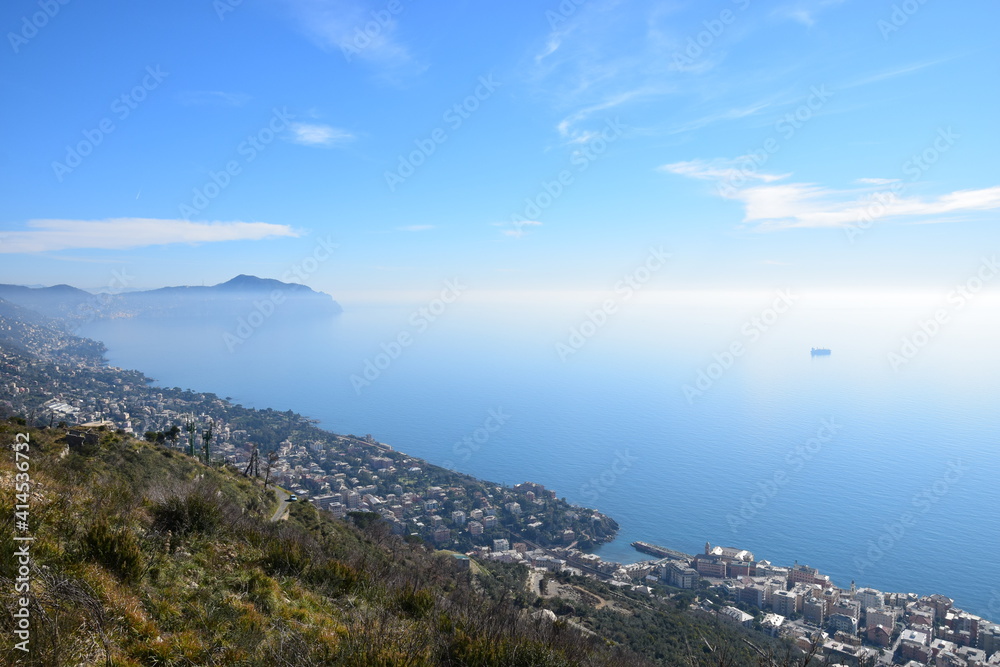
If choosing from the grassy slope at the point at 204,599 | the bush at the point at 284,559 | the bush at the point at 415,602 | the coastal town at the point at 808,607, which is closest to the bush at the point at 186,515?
the grassy slope at the point at 204,599

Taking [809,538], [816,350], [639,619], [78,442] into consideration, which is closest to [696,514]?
[809,538]

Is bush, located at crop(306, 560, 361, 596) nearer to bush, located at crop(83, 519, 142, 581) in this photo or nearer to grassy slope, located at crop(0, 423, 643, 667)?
grassy slope, located at crop(0, 423, 643, 667)

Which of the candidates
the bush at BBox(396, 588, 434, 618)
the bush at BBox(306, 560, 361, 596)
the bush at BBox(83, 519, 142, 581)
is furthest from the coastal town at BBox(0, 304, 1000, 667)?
the bush at BBox(83, 519, 142, 581)

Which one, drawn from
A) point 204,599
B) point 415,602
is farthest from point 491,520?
point 204,599

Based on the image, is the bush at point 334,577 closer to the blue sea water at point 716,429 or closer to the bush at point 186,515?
the bush at point 186,515

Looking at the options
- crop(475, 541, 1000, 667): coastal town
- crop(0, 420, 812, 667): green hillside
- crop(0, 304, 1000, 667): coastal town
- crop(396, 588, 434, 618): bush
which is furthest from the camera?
crop(0, 304, 1000, 667): coastal town

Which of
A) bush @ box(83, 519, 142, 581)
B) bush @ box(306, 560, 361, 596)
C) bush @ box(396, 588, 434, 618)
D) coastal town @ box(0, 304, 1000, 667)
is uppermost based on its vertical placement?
bush @ box(83, 519, 142, 581)

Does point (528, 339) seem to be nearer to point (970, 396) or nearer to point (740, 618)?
point (970, 396)
